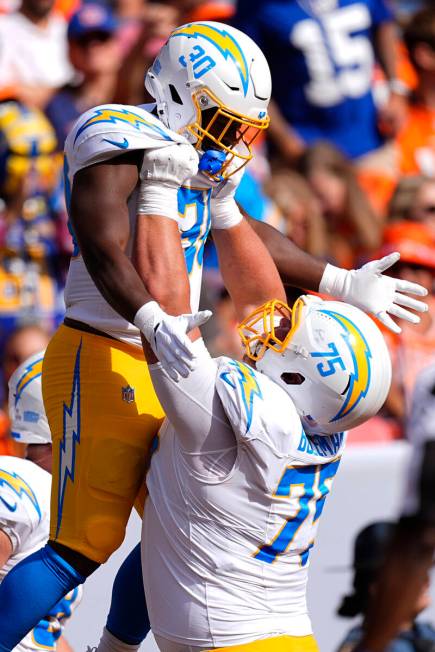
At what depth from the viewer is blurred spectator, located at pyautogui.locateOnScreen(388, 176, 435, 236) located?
263 inches

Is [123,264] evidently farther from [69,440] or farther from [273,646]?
[273,646]

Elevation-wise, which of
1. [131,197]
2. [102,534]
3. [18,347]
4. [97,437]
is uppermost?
[131,197]

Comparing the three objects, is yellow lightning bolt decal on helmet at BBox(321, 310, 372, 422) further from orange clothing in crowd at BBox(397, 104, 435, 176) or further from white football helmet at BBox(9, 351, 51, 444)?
orange clothing in crowd at BBox(397, 104, 435, 176)

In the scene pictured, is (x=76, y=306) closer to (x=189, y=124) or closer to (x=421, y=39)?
(x=189, y=124)

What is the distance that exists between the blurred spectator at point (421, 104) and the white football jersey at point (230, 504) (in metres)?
4.74

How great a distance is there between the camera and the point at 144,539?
10.3ft

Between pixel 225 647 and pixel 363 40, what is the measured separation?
16.5 ft

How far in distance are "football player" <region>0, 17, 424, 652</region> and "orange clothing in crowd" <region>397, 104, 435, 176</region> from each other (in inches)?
168

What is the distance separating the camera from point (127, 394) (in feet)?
10.5

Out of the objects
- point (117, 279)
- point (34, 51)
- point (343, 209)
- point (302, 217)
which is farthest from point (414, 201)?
point (117, 279)

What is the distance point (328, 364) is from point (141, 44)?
4128mm

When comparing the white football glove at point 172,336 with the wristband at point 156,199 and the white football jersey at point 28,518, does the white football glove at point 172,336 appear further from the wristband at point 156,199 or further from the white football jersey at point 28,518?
the white football jersey at point 28,518

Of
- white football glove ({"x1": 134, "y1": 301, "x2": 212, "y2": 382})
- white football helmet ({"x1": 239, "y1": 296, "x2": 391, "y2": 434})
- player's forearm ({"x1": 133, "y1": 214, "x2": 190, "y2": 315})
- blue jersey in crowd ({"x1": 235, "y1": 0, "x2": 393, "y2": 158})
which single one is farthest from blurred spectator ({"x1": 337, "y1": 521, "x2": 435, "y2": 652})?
blue jersey in crowd ({"x1": 235, "y1": 0, "x2": 393, "y2": 158})

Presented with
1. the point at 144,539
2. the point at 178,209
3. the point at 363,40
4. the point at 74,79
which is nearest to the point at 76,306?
the point at 178,209
